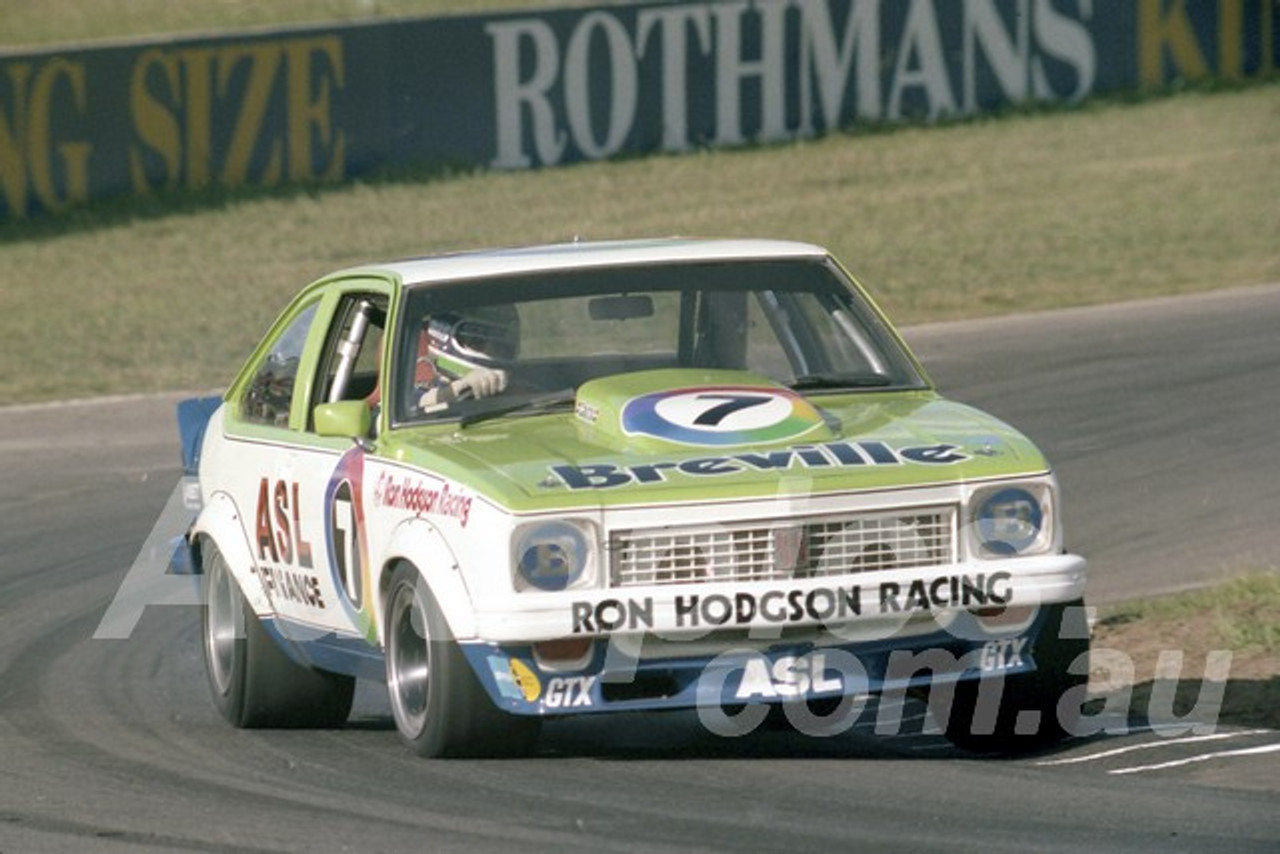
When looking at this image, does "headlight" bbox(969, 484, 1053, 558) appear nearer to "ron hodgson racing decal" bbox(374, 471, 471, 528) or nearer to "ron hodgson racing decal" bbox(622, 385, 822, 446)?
"ron hodgson racing decal" bbox(622, 385, 822, 446)

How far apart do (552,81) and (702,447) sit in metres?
18.7

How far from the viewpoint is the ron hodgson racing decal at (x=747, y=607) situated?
22.9 feet

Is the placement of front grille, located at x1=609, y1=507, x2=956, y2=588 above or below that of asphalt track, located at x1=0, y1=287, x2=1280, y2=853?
above

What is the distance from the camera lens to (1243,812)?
6.35 meters

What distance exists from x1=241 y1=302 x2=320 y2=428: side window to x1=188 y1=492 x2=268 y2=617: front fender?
0.30 metres

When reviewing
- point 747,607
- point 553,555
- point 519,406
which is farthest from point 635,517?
point 519,406

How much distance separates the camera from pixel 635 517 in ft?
23.1

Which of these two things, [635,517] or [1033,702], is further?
[1033,702]

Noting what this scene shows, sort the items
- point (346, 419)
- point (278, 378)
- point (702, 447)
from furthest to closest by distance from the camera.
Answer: point (278, 378), point (346, 419), point (702, 447)

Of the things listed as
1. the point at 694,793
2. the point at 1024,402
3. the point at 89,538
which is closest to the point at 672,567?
the point at 694,793

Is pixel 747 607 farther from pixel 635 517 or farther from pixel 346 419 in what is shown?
pixel 346 419

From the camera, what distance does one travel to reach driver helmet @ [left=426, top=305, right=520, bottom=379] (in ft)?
26.6

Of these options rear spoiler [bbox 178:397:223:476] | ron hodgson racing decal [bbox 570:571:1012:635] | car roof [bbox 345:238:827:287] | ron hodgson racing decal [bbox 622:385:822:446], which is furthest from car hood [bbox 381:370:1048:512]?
rear spoiler [bbox 178:397:223:476]

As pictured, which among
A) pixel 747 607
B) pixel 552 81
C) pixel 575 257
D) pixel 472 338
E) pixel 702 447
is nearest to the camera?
pixel 747 607
